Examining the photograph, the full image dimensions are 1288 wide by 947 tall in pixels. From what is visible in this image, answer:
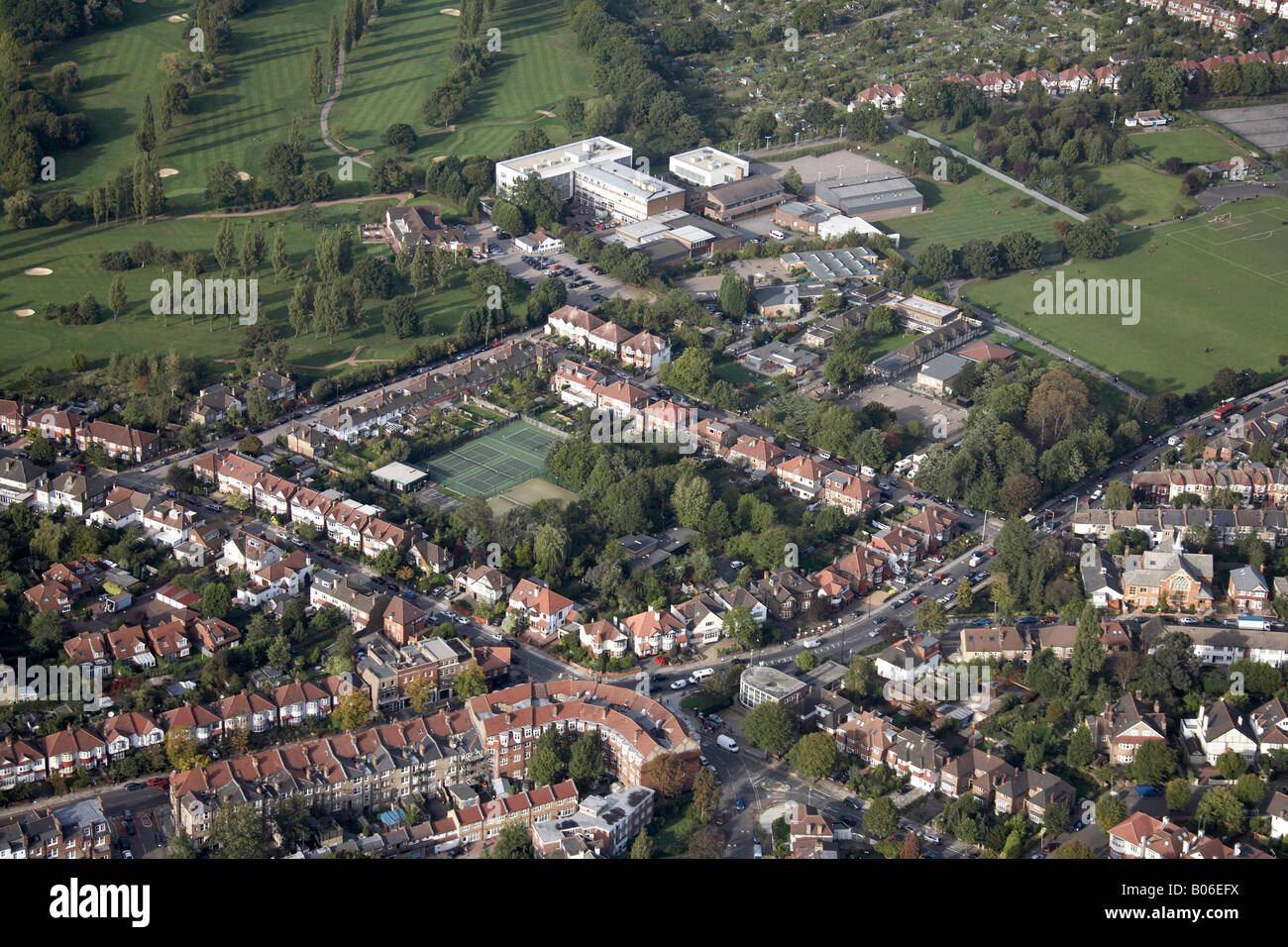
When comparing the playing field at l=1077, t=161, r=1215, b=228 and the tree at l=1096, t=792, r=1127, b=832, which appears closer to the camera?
the tree at l=1096, t=792, r=1127, b=832

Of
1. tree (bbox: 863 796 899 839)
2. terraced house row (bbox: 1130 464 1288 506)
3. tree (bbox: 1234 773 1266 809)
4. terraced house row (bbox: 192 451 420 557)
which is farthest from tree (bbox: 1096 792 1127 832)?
terraced house row (bbox: 192 451 420 557)

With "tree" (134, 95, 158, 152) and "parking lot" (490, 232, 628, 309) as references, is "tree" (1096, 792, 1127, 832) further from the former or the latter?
"tree" (134, 95, 158, 152)

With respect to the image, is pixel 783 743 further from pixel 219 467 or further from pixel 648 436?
pixel 219 467

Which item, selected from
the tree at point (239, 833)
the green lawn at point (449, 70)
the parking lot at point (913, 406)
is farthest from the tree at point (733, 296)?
the tree at point (239, 833)

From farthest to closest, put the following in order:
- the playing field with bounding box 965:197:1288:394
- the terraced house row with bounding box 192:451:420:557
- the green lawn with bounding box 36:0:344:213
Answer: the green lawn with bounding box 36:0:344:213
the playing field with bounding box 965:197:1288:394
the terraced house row with bounding box 192:451:420:557

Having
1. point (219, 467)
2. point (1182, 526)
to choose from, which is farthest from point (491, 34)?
point (1182, 526)

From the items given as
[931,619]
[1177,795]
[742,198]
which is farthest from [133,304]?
[1177,795]

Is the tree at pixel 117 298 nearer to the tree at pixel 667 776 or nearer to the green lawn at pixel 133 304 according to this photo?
the green lawn at pixel 133 304

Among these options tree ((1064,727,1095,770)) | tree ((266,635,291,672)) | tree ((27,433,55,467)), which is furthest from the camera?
tree ((27,433,55,467))
